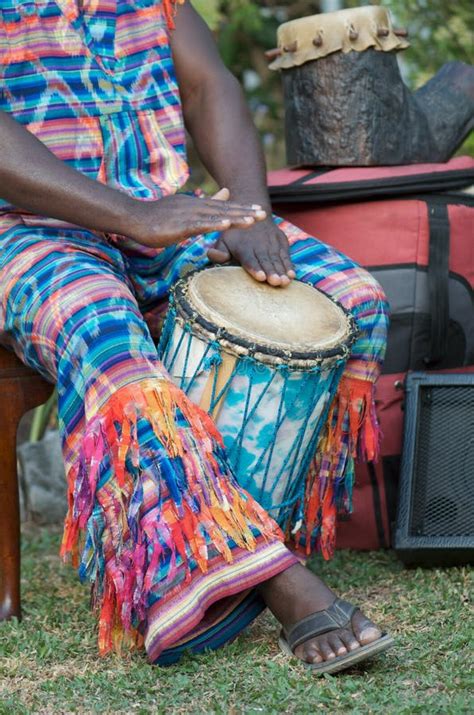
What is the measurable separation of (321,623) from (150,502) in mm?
376

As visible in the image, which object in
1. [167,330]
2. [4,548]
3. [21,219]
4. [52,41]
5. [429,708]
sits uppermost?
[52,41]

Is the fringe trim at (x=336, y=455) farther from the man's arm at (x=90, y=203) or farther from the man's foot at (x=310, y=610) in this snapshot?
the man's arm at (x=90, y=203)

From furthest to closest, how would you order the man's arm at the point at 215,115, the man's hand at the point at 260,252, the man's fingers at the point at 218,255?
1. the man's arm at the point at 215,115
2. the man's fingers at the point at 218,255
3. the man's hand at the point at 260,252

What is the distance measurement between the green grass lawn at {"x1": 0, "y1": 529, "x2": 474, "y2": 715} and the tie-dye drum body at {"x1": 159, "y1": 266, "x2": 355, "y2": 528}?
36 cm

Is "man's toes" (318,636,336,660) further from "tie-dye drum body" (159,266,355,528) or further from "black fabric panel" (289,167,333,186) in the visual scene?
"black fabric panel" (289,167,333,186)

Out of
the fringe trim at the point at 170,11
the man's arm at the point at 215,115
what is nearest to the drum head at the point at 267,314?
the man's arm at the point at 215,115

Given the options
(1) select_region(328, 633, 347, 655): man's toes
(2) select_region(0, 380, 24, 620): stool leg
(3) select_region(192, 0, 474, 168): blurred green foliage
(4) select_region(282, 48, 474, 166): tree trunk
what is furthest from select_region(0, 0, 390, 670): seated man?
(3) select_region(192, 0, 474, 168): blurred green foliage

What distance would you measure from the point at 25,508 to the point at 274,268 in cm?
161

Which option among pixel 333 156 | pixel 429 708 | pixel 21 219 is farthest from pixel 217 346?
pixel 333 156

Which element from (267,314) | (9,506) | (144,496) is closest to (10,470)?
(9,506)

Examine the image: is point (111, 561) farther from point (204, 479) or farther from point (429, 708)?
point (429, 708)

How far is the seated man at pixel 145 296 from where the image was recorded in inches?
79.6

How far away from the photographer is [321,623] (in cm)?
203

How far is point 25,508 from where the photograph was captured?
12.0 feet
